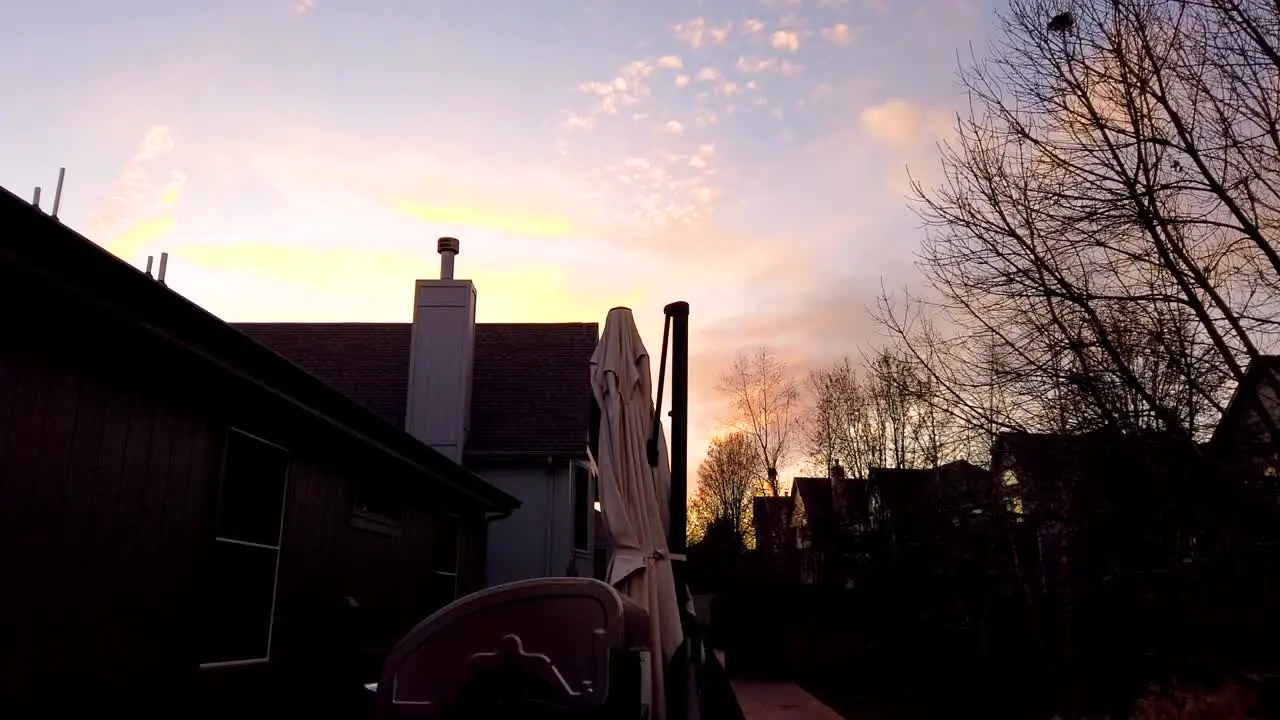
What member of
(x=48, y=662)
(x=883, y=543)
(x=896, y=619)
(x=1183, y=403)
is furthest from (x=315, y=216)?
(x=883, y=543)

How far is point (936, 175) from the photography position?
7.75 metres

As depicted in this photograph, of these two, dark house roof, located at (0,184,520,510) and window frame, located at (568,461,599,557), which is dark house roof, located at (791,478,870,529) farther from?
dark house roof, located at (0,184,520,510)

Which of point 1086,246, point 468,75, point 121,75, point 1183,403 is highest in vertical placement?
point 468,75

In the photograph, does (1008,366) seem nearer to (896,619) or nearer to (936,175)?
(936,175)

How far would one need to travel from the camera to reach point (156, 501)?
4617 mm

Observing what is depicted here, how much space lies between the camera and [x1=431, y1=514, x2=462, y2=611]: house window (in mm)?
10336

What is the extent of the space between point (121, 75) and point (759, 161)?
270 inches

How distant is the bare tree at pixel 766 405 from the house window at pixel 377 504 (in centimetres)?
2681

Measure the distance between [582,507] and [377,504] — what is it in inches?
334

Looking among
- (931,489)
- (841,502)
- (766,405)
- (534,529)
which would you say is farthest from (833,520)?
(766,405)

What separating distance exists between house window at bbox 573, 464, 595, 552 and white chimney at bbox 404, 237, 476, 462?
6.91ft

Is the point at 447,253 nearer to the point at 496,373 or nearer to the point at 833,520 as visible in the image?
the point at 496,373

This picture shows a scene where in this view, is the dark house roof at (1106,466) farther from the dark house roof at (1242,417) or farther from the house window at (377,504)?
the house window at (377,504)

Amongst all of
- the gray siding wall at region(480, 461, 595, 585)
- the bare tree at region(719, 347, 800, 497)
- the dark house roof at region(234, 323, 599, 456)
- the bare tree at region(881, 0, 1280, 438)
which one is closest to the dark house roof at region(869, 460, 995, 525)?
the bare tree at region(881, 0, 1280, 438)
